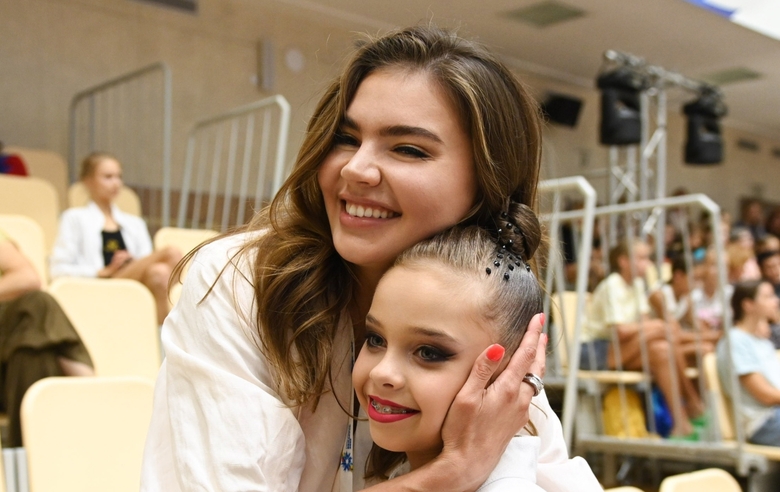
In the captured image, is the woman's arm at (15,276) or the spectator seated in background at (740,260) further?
the spectator seated in background at (740,260)

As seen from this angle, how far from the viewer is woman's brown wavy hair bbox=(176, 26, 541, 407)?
1107mm

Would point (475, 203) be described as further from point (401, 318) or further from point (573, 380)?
point (573, 380)

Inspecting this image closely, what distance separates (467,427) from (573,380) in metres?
1.95

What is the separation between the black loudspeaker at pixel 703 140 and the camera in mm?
7055

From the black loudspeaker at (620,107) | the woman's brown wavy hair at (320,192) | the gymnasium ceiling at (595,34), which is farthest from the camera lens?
the gymnasium ceiling at (595,34)

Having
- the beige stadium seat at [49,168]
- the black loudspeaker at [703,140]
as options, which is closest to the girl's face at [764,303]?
the black loudspeaker at [703,140]

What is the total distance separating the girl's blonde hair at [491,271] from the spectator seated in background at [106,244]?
2079mm

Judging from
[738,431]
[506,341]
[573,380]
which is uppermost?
[506,341]

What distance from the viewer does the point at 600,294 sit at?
3873 mm

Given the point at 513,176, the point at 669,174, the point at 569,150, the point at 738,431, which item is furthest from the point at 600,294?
the point at 669,174

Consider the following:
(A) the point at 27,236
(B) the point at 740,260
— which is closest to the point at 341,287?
(A) the point at 27,236

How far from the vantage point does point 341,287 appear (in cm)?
120

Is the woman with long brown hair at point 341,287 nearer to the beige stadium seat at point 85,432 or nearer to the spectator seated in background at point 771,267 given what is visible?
the beige stadium seat at point 85,432

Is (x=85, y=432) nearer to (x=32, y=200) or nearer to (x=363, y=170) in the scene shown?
(x=363, y=170)
